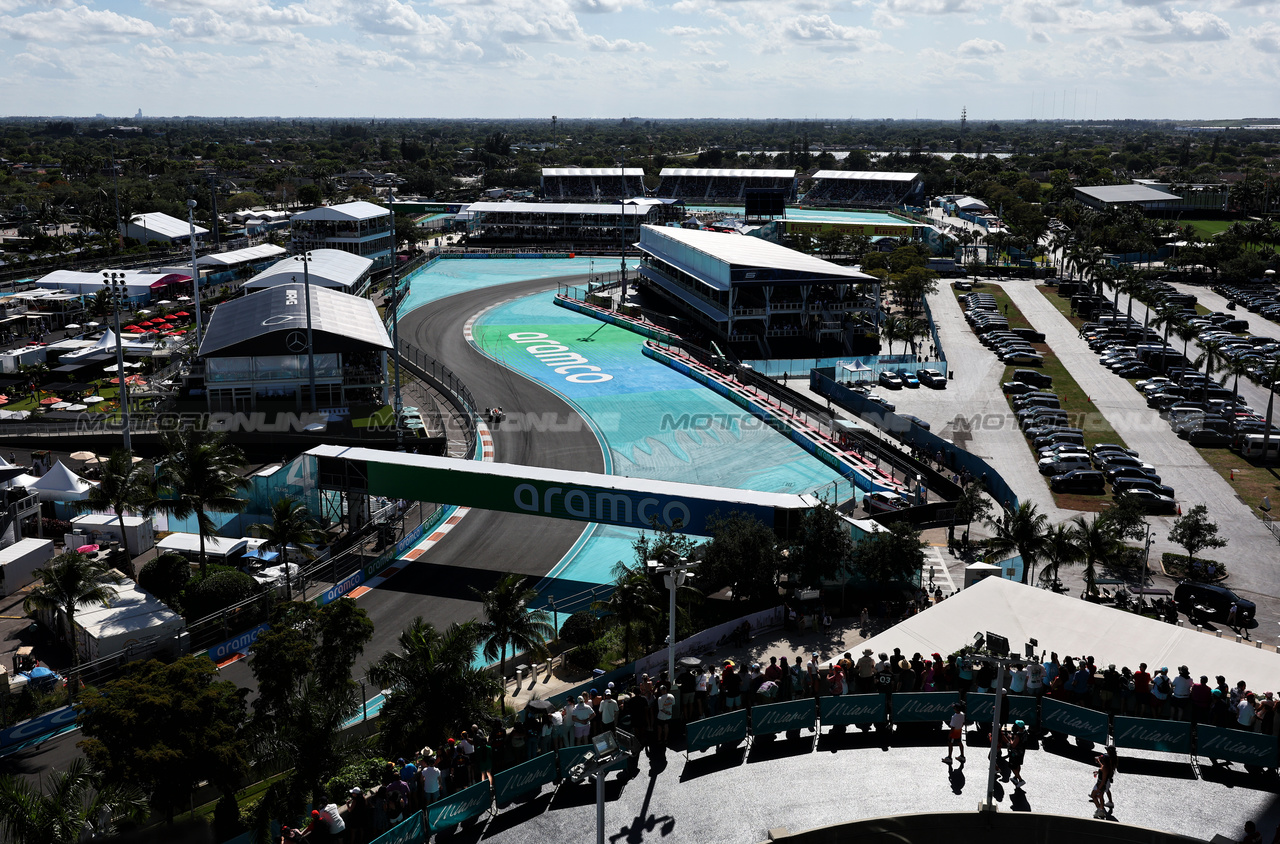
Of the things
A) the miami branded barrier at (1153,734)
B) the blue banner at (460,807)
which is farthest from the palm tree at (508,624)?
the miami branded barrier at (1153,734)

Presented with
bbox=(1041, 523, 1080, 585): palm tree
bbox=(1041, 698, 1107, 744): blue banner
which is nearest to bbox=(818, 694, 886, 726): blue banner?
Answer: bbox=(1041, 698, 1107, 744): blue banner

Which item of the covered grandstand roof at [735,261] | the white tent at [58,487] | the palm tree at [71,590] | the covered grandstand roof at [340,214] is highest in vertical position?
the covered grandstand roof at [340,214]

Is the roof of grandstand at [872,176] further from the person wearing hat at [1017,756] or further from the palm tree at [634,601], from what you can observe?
the person wearing hat at [1017,756]

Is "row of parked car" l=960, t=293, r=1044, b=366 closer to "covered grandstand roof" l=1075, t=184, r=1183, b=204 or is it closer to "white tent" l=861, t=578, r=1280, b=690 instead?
"white tent" l=861, t=578, r=1280, b=690

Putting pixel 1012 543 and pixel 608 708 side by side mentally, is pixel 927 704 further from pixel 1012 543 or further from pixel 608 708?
pixel 1012 543

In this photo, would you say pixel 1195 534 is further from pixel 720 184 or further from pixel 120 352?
pixel 720 184

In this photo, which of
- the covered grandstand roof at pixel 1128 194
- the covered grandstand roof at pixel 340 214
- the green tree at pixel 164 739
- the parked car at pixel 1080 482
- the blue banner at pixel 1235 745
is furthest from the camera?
the covered grandstand roof at pixel 1128 194

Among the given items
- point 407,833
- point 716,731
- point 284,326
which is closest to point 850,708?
point 716,731
